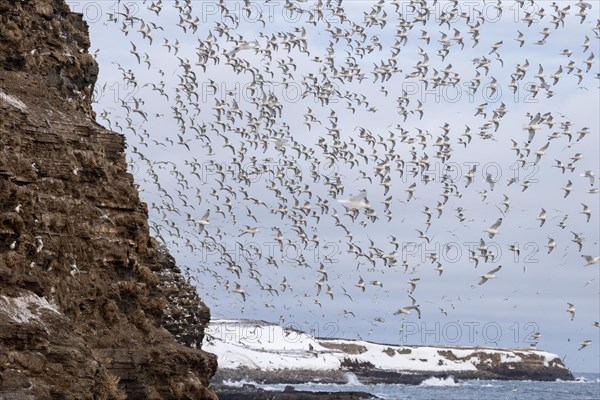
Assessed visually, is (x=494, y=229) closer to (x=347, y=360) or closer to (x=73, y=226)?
(x=73, y=226)

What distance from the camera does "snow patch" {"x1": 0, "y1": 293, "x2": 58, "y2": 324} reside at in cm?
2436

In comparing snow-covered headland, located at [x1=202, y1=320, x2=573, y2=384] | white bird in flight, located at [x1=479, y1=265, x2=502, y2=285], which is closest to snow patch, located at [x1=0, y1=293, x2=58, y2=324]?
white bird in flight, located at [x1=479, y1=265, x2=502, y2=285]

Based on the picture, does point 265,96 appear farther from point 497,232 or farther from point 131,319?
point 131,319

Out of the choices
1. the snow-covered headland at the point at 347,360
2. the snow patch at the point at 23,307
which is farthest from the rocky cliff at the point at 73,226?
the snow-covered headland at the point at 347,360

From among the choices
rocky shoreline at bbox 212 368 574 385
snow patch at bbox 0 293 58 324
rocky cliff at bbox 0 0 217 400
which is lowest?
snow patch at bbox 0 293 58 324

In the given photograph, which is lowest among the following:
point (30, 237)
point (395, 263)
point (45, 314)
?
point (45, 314)

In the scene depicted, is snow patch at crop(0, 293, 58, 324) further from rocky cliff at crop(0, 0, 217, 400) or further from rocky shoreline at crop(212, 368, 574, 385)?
rocky shoreline at crop(212, 368, 574, 385)

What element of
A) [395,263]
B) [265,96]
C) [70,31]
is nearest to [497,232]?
[395,263]

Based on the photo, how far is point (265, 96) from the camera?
49969 millimetres

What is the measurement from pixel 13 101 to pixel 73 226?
9.52ft

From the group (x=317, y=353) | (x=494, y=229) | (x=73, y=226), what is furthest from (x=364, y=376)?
(x=73, y=226)

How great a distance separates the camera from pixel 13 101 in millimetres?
30875

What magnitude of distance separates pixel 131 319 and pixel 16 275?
673 centimetres

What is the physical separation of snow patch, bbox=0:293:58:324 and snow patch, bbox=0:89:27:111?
6.05 metres
